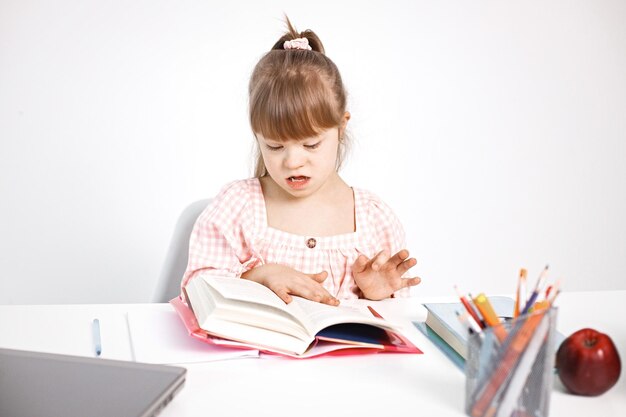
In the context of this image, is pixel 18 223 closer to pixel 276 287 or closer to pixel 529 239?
pixel 276 287

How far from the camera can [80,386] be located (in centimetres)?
84

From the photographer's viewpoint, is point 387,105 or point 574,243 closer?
point 387,105

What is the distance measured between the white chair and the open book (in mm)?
590

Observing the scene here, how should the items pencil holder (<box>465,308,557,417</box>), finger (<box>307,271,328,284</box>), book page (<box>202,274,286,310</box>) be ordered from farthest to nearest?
finger (<box>307,271,328,284</box>) < book page (<box>202,274,286,310</box>) < pencil holder (<box>465,308,557,417</box>)

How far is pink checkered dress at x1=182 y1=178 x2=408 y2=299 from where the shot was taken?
1.57 m

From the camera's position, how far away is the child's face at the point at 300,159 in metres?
1.48

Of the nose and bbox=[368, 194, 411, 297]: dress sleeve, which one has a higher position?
the nose

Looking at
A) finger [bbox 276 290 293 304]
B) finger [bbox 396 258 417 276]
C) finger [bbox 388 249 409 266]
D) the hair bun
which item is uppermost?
the hair bun

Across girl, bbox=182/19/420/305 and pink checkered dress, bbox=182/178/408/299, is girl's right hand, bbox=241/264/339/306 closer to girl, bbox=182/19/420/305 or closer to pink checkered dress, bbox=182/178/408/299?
girl, bbox=182/19/420/305

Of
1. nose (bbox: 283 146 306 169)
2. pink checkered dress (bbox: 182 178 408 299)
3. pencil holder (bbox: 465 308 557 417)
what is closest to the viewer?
pencil holder (bbox: 465 308 557 417)

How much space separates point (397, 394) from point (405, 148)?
1918 mm

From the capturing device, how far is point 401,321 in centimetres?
124

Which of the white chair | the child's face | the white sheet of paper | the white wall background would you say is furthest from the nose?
the white wall background

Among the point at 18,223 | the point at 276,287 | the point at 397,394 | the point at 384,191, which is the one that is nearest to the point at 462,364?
the point at 397,394
